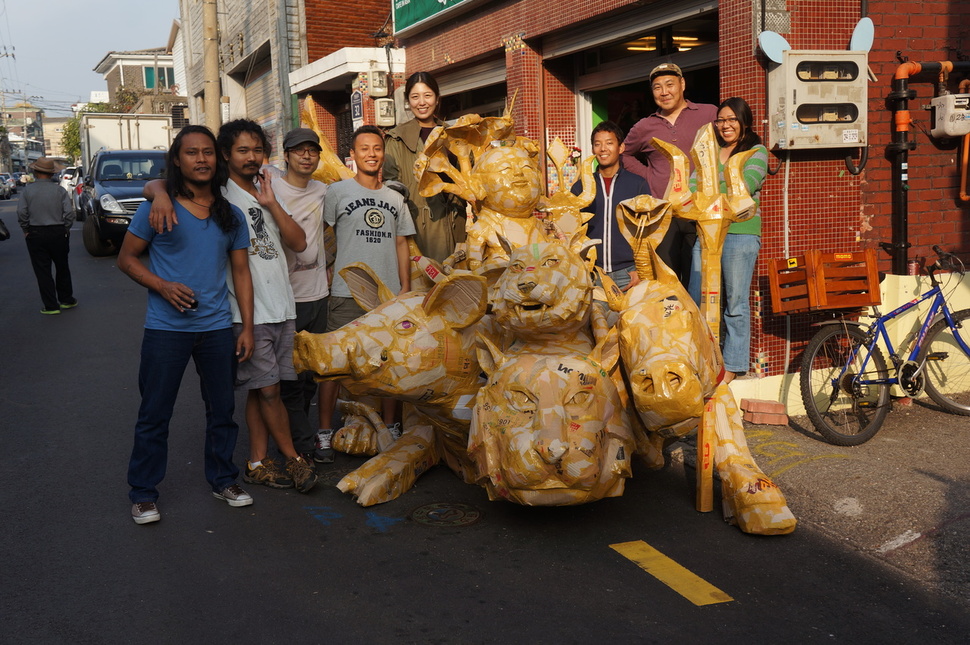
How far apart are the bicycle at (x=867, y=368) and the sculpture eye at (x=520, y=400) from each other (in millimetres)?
2812

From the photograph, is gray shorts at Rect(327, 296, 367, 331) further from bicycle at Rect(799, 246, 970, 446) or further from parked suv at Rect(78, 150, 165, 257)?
parked suv at Rect(78, 150, 165, 257)

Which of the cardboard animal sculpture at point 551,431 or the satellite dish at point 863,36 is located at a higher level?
the satellite dish at point 863,36

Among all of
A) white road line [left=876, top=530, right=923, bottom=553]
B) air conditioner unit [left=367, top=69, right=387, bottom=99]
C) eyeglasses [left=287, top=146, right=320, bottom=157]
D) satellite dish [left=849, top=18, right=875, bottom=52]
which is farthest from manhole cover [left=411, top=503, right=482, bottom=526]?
air conditioner unit [left=367, top=69, right=387, bottom=99]

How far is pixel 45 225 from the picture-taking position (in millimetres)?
11633

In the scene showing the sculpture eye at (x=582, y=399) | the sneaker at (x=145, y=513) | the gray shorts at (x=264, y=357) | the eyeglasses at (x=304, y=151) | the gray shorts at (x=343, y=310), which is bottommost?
the sneaker at (x=145, y=513)

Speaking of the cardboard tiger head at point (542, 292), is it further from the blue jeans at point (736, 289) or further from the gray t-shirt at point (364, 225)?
the blue jeans at point (736, 289)

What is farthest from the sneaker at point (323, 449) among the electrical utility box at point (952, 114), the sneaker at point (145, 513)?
the electrical utility box at point (952, 114)

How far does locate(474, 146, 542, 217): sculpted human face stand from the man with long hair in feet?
4.61

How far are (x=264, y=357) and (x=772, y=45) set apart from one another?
13.3 feet

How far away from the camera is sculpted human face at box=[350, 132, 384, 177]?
18.7 feet

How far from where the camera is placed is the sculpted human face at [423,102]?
6359 mm

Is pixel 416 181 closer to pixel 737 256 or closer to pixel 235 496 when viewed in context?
pixel 737 256

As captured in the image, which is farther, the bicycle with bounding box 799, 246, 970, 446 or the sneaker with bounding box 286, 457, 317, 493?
the bicycle with bounding box 799, 246, 970, 446

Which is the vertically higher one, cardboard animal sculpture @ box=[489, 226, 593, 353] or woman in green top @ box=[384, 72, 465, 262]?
woman in green top @ box=[384, 72, 465, 262]
